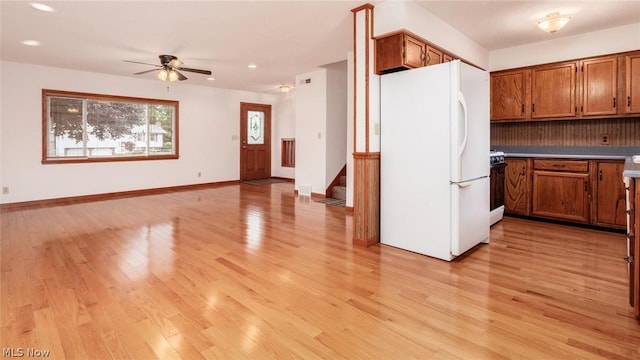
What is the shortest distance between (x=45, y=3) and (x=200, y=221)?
2.82 meters

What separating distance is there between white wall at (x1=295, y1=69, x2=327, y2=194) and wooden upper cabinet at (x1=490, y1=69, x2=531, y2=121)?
287 centimetres

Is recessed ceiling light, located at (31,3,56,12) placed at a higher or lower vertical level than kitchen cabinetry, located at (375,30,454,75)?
higher

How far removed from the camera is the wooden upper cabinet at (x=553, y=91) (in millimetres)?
4390

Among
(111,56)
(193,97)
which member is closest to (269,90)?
(193,97)

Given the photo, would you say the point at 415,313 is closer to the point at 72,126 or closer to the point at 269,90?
the point at 72,126

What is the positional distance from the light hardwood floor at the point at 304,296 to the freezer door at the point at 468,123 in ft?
2.41

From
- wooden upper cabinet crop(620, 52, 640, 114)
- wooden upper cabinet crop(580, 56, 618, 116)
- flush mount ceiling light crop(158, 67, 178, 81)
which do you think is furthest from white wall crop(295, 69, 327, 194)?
wooden upper cabinet crop(620, 52, 640, 114)

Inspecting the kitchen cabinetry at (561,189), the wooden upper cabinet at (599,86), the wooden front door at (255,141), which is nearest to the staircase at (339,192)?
the kitchen cabinetry at (561,189)

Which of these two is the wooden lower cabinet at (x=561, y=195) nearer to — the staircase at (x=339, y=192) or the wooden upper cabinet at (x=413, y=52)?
the wooden upper cabinet at (x=413, y=52)

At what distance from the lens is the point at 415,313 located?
2.06 metres

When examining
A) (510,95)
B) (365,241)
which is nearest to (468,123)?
(365,241)

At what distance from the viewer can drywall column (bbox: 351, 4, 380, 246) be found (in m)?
3.38

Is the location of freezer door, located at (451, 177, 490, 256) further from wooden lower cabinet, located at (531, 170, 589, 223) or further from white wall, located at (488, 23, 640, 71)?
white wall, located at (488, 23, 640, 71)

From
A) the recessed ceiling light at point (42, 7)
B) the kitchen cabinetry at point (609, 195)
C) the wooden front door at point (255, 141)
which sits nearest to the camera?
the recessed ceiling light at point (42, 7)
